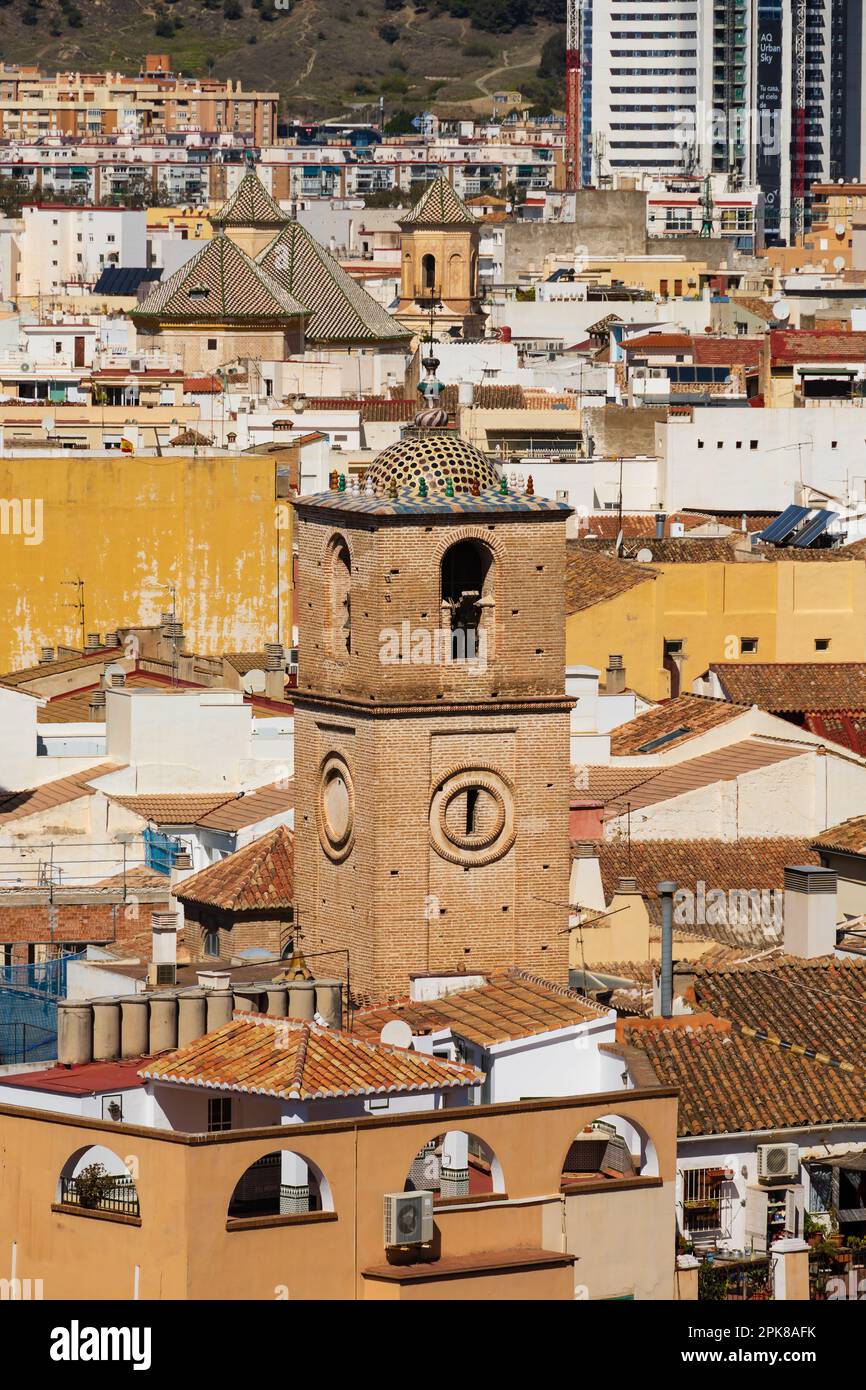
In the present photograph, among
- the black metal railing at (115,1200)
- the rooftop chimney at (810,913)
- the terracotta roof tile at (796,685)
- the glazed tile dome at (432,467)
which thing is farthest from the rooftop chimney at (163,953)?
the terracotta roof tile at (796,685)

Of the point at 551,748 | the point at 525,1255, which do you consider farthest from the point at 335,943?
the point at 525,1255

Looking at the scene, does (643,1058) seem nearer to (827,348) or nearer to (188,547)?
(188,547)

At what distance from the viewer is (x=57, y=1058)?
19.0 m

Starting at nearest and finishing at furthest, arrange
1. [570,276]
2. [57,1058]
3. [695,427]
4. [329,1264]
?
[329,1264] < [57,1058] < [695,427] < [570,276]

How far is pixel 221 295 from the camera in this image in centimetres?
6981

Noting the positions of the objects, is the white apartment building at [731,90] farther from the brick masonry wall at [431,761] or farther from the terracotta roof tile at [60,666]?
the brick masonry wall at [431,761]

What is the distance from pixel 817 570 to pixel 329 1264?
2353cm

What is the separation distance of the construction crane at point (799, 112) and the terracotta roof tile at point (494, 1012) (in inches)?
6010

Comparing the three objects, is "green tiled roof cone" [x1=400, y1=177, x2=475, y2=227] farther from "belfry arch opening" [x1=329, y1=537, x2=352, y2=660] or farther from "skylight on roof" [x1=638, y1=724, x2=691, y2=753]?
"belfry arch opening" [x1=329, y1=537, x2=352, y2=660]

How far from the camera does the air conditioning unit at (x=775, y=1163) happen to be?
1989cm

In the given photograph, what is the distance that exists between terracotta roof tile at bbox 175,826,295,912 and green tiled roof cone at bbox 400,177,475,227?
61016mm

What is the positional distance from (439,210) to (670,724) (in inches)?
2190

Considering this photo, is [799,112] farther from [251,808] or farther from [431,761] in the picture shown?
[431,761]

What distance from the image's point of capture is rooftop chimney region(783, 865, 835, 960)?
79.5 ft
